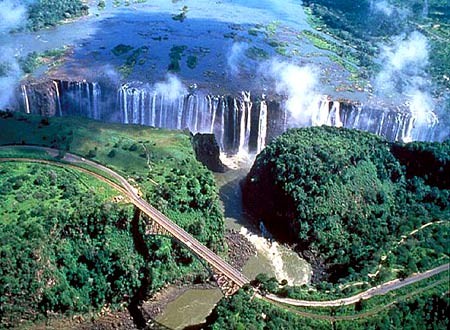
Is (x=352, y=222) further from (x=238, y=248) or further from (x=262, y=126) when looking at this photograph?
(x=262, y=126)

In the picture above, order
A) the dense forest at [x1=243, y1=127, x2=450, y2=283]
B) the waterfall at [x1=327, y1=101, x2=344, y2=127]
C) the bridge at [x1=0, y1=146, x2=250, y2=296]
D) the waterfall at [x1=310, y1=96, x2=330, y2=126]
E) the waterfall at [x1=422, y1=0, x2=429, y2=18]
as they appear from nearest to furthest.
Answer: the bridge at [x1=0, y1=146, x2=250, y2=296] < the dense forest at [x1=243, y1=127, x2=450, y2=283] < the waterfall at [x1=310, y1=96, x2=330, y2=126] < the waterfall at [x1=327, y1=101, x2=344, y2=127] < the waterfall at [x1=422, y1=0, x2=429, y2=18]

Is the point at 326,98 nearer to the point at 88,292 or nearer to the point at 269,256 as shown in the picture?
the point at 269,256

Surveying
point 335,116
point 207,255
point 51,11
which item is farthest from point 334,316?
point 51,11

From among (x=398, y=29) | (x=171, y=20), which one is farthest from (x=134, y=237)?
(x=398, y=29)

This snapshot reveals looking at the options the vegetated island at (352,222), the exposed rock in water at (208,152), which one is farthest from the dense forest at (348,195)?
the exposed rock in water at (208,152)

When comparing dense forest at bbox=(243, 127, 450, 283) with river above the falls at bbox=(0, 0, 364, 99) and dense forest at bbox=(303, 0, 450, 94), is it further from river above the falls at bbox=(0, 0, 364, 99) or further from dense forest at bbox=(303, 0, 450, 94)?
dense forest at bbox=(303, 0, 450, 94)

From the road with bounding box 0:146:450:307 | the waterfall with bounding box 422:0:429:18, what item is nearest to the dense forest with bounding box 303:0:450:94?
the waterfall with bounding box 422:0:429:18

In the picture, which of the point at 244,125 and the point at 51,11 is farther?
the point at 51,11
